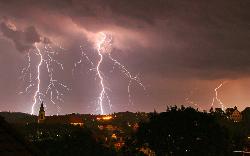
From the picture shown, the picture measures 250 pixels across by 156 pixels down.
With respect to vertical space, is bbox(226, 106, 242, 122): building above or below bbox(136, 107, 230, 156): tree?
above

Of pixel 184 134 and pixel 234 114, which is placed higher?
pixel 234 114

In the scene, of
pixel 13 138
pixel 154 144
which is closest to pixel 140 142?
pixel 154 144

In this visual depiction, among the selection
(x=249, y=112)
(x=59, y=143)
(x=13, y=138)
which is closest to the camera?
(x=13, y=138)

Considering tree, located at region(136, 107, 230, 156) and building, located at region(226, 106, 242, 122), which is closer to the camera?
tree, located at region(136, 107, 230, 156)

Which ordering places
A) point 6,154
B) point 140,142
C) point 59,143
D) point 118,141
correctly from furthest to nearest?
point 118,141 → point 59,143 → point 140,142 → point 6,154

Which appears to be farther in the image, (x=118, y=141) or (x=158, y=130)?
(x=118, y=141)

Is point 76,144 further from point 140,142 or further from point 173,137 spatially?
point 173,137

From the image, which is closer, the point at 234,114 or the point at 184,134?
the point at 184,134

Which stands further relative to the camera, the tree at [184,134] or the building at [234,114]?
the building at [234,114]

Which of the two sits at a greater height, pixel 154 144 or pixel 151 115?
pixel 151 115

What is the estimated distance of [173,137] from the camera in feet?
161

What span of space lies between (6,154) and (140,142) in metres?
45.7

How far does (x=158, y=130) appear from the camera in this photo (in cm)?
5109

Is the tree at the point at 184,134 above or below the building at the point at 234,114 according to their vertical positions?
below
